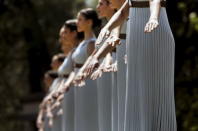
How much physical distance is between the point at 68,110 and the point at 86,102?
1238 mm

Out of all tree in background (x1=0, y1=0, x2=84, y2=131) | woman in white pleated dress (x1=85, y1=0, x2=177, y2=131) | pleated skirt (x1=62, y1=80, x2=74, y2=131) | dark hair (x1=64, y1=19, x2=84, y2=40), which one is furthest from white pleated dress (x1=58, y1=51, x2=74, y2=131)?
tree in background (x1=0, y1=0, x2=84, y2=131)

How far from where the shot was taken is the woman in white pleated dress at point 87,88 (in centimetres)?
1098

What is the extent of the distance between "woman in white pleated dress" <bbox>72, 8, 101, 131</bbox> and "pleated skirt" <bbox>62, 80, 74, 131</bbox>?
0.85 m

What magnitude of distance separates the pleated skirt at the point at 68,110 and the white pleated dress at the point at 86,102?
89 centimetres

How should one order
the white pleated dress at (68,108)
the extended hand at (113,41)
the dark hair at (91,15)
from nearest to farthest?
the extended hand at (113,41) → the dark hair at (91,15) → the white pleated dress at (68,108)

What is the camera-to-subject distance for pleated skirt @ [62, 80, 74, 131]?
12.1 m

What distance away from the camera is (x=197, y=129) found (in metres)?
18.5

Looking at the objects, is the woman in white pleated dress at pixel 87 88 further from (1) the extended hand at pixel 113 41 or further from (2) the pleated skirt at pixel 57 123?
(1) the extended hand at pixel 113 41

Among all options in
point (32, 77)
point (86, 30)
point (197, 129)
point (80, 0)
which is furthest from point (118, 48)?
point (32, 77)

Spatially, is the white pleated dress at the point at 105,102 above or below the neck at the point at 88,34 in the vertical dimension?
below

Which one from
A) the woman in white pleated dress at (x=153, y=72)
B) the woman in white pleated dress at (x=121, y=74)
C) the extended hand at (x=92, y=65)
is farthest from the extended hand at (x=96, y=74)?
the woman in white pleated dress at (x=153, y=72)

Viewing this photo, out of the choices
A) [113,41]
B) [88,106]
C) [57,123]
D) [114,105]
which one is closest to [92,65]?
[114,105]

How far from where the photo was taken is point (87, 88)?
10984 mm

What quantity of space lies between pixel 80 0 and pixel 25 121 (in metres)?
6.75
